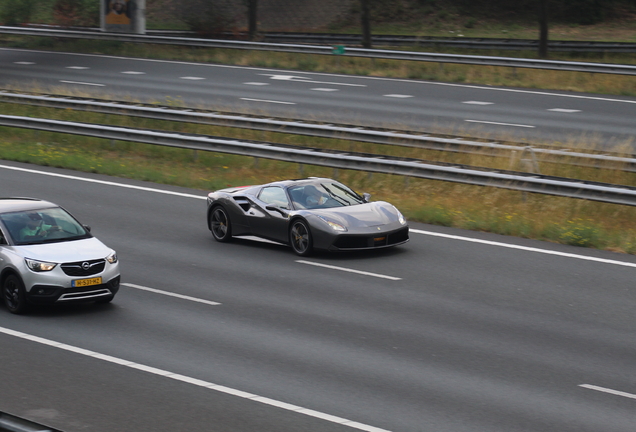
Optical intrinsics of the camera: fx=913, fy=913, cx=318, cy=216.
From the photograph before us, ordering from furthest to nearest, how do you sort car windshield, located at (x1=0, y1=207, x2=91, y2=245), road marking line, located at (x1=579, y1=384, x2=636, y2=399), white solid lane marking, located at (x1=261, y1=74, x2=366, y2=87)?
white solid lane marking, located at (x1=261, y1=74, x2=366, y2=87), car windshield, located at (x1=0, y1=207, x2=91, y2=245), road marking line, located at (x1=579, y1=384, x2=636, y2=399)

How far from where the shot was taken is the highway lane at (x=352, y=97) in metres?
24.5

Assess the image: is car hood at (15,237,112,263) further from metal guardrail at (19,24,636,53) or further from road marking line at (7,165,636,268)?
metal guardrail at (19,24,636,53)

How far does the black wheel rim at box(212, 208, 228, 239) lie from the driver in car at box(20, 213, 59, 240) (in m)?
4.12

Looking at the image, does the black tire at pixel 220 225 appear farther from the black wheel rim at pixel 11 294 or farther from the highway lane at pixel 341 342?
the black wheel rim at pixel 11 294

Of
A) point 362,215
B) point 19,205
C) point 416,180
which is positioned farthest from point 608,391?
point 416,180

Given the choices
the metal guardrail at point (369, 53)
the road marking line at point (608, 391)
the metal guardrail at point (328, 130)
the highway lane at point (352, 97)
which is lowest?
the road marking line at point (608, 391)

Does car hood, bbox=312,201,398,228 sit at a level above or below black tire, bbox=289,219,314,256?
above

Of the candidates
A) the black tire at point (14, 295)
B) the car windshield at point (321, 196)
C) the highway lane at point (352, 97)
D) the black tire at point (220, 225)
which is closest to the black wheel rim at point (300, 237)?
the car windshield at point (321, 196)

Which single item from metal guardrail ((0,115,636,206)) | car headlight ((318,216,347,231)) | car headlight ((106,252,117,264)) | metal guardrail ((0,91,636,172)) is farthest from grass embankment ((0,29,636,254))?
car headlight ((106,252,117,264))

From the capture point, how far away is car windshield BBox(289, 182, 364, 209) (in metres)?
15.0

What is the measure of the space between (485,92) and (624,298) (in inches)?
734

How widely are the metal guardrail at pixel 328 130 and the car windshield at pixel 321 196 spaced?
596 centimetres

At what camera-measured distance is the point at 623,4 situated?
182 ft

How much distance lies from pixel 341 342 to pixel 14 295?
4.30 m
